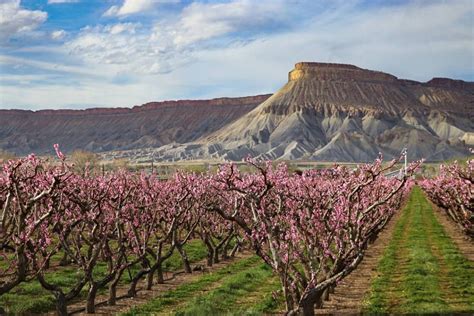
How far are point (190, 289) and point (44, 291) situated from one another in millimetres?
4734

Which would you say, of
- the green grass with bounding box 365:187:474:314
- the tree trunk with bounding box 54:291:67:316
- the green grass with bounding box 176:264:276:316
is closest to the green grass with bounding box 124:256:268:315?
the green grass with bounding box 176:264:276:316

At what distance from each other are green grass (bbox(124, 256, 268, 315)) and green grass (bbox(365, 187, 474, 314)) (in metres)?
5.58

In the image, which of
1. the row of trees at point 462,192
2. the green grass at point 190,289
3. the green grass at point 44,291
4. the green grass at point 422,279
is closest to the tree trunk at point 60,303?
the green grass at point 190,289

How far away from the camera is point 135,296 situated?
1989cm

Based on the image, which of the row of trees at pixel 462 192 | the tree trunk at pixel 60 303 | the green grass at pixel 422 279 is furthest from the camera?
the row of trees at pixel 462 192

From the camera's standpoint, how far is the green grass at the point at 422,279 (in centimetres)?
1761

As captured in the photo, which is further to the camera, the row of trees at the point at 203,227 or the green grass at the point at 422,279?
the green grass at the point at 422,279

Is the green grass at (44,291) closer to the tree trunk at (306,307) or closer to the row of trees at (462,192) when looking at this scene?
the tree trunk at (306,307)

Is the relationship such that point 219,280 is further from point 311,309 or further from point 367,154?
point 367,154

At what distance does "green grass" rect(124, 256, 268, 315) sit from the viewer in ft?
59.0

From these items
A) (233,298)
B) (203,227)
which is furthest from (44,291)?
(203,227)

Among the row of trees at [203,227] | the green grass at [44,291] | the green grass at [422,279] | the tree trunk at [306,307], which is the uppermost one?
the row of trees at [203,227]

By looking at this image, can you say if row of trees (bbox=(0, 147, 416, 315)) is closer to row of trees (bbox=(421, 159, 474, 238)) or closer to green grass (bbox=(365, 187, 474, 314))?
green grass (bbox=(365, 187, 474, 314))

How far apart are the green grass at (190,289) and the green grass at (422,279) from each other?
220 inches
